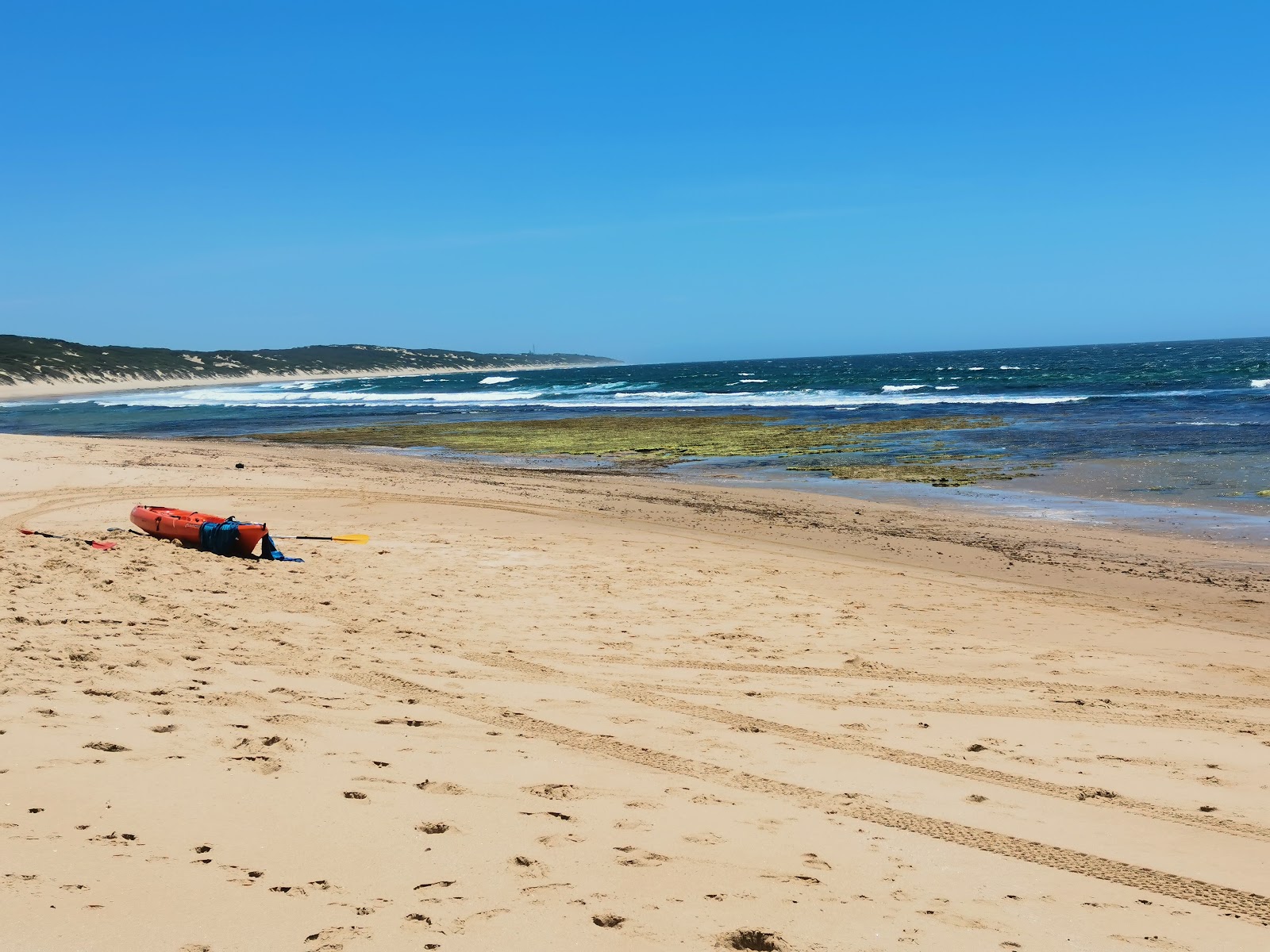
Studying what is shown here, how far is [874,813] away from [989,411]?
35.4m

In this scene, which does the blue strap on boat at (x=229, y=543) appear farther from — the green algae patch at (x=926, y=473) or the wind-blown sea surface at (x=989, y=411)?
the green algae patch at (x=926, y=473)

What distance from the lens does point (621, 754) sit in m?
4.57

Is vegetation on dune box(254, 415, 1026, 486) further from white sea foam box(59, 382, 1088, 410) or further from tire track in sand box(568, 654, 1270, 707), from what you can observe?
tire track in sand box(568, 654, 1270, 707)

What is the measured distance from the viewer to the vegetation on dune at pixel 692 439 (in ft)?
64.4

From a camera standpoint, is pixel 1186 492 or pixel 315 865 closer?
pixel 315 865

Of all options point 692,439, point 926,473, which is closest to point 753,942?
point 926,473

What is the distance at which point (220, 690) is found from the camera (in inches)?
201

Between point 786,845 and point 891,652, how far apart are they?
337 centimetres

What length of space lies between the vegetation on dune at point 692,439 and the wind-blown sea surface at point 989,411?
4.00ft

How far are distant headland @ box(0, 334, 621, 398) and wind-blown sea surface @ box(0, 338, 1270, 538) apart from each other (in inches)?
600

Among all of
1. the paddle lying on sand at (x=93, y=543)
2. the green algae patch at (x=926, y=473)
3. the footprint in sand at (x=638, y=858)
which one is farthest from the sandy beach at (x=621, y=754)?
the green algae patch at (x=926, y=473)

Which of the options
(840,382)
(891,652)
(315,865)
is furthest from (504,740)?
(840,382)

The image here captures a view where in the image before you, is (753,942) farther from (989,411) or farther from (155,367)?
(155,367)

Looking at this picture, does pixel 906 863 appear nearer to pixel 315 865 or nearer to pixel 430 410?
pixel 315 865
